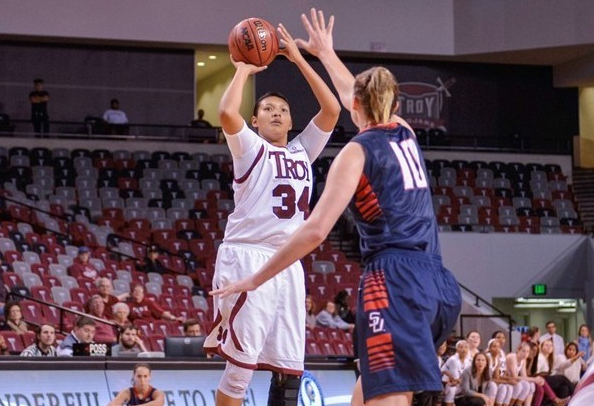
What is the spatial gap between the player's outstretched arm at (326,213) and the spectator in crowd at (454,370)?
10.3 meters

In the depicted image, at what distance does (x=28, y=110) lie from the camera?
25.4 meters

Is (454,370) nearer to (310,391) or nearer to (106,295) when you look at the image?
(106,295)

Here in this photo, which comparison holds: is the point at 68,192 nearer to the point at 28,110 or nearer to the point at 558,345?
the point at 28,110

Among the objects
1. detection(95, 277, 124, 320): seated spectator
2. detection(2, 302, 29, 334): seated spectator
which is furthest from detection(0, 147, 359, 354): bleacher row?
detection(2, 302, 29, 334): seated spectator

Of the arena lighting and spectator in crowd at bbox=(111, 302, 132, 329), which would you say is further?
the arena lighting

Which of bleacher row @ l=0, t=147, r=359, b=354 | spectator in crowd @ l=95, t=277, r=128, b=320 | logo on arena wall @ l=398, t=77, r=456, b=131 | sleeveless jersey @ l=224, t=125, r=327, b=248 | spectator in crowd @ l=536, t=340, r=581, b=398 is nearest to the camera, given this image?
sleeveless jersey @ l=224, t=125, r=327, b=248

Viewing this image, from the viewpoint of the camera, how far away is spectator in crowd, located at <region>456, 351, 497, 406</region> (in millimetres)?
14711

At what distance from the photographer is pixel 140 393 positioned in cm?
958

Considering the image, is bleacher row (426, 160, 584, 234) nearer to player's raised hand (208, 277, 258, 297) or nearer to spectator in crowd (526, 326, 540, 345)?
spectator in crowd (526, 326, 540, 345)

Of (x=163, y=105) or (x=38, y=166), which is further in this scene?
(x=163, y=105)

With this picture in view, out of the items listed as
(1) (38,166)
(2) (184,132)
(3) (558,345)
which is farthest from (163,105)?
(3) (558,345)

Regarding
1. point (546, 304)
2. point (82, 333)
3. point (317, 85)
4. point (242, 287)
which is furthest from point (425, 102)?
point (242, 287)

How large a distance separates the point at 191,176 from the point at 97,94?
4.50 m

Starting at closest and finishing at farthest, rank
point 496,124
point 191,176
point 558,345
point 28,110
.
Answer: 1. point 558,345
2. point 191,176
3. point 28,110
4. point 496,124
